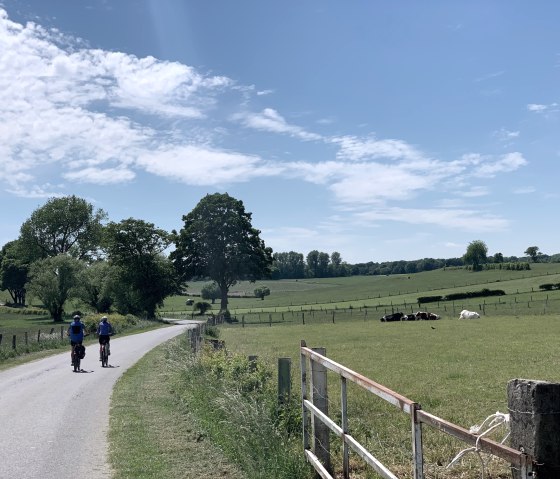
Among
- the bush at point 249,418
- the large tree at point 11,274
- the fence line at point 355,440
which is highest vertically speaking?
the large tree at point 11,274

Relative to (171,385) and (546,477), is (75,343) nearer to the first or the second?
(171,385)

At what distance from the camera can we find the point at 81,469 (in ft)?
25.5

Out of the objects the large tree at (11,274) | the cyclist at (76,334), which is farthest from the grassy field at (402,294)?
the cyclist at (76,334)

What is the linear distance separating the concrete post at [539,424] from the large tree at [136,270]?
77.8 meters

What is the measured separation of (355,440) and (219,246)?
7786 cm

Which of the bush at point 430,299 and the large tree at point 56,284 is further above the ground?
the large tree at point 56,284

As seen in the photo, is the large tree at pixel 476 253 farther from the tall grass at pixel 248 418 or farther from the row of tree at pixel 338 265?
the tall grass at pixel 248 418

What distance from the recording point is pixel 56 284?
7919 cm

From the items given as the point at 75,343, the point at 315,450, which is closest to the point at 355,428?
the point at 315,450

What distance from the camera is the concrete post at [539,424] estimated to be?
10.5ft

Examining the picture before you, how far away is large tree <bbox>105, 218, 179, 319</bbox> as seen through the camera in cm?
7906

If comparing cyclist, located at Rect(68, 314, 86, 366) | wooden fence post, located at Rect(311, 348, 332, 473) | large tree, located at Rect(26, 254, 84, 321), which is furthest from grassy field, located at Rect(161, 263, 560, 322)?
wooden fence post, located at Rect(311, 348, 332, 473)

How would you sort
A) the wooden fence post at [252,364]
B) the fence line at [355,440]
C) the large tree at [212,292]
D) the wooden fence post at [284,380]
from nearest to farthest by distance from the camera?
the fence line at [355,440] → the wooden fence post at [284,380] → the wooden fence post at [252,364] → the large tree at [212,292]

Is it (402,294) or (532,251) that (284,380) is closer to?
(402,294)
